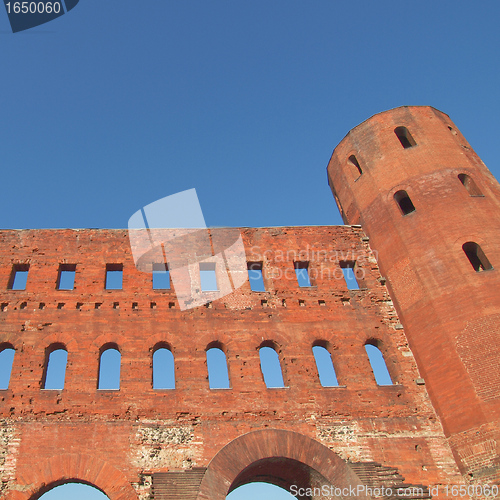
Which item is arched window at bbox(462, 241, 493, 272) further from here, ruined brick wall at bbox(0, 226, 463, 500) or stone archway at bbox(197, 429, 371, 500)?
stone archway at bbox(197, 429, 371, 500)

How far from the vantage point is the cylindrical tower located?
11094 mm

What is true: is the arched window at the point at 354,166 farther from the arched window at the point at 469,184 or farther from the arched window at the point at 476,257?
the arched window at the point at 476,257

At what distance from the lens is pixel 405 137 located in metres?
16.9

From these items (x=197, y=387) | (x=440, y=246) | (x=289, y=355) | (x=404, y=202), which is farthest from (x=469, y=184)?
(x=197, y=387)

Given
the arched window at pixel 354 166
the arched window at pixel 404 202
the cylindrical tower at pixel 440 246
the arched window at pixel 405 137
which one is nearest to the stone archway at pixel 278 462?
the cylindrical tower at pixel 440 246

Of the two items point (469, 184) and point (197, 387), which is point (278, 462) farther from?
point (469, 184)

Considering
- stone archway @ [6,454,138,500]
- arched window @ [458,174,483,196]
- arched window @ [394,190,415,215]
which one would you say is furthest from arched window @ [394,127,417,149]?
stone archway @ [6,454,138,500]

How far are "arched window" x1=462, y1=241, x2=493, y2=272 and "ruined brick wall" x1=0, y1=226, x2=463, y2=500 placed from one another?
252 cm

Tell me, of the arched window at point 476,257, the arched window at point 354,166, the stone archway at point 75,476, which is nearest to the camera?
the stone archway at point 75,476

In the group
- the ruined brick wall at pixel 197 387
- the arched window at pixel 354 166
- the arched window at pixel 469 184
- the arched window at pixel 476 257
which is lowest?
the ruined brick wall at pixel 197 387

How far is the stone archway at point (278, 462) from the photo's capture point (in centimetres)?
1018

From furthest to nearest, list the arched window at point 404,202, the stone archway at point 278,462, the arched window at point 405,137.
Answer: the arched window at point 405,137 → the arched window at point 404,202 → the stone archway at point 278,462

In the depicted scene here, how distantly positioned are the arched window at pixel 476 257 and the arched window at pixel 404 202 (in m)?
2.13

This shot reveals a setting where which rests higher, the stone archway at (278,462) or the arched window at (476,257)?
the arched window at (476,257)
